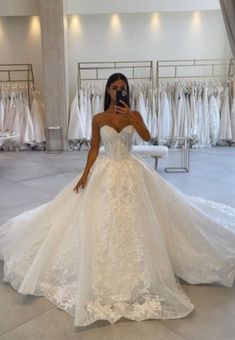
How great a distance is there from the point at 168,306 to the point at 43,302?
80 centimetres

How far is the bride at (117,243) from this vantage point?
218 centimetres

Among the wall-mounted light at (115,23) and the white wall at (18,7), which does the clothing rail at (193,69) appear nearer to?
the wall-mounted light at (115,23)

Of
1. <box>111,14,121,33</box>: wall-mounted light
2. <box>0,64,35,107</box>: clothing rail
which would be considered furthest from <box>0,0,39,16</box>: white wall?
<box>111,14,121,33</box>: wall-mounted light

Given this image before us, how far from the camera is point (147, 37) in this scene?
8797 millimetres

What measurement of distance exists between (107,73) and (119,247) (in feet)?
23.8

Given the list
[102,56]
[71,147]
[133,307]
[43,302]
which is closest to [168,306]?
[133,307]

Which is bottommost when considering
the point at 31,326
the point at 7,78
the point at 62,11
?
the point at 31,326

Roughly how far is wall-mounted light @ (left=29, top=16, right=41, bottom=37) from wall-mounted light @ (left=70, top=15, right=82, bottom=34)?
0.78 m

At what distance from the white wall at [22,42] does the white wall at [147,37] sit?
2.65 feet

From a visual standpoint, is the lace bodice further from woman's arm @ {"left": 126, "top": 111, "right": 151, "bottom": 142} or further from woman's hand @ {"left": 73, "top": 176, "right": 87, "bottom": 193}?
woman's hand @ {"left": 73, "top": 176, "right": 87, "bottom": 193}

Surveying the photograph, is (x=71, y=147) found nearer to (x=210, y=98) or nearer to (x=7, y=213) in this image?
(x=210, y=98)

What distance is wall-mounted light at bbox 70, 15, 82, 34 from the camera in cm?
867

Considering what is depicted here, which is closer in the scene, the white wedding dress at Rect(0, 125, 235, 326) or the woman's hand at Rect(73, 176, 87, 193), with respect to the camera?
the white wedding dress at Rect(0, 125, 235, 326)

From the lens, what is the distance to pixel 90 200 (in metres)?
2.48
